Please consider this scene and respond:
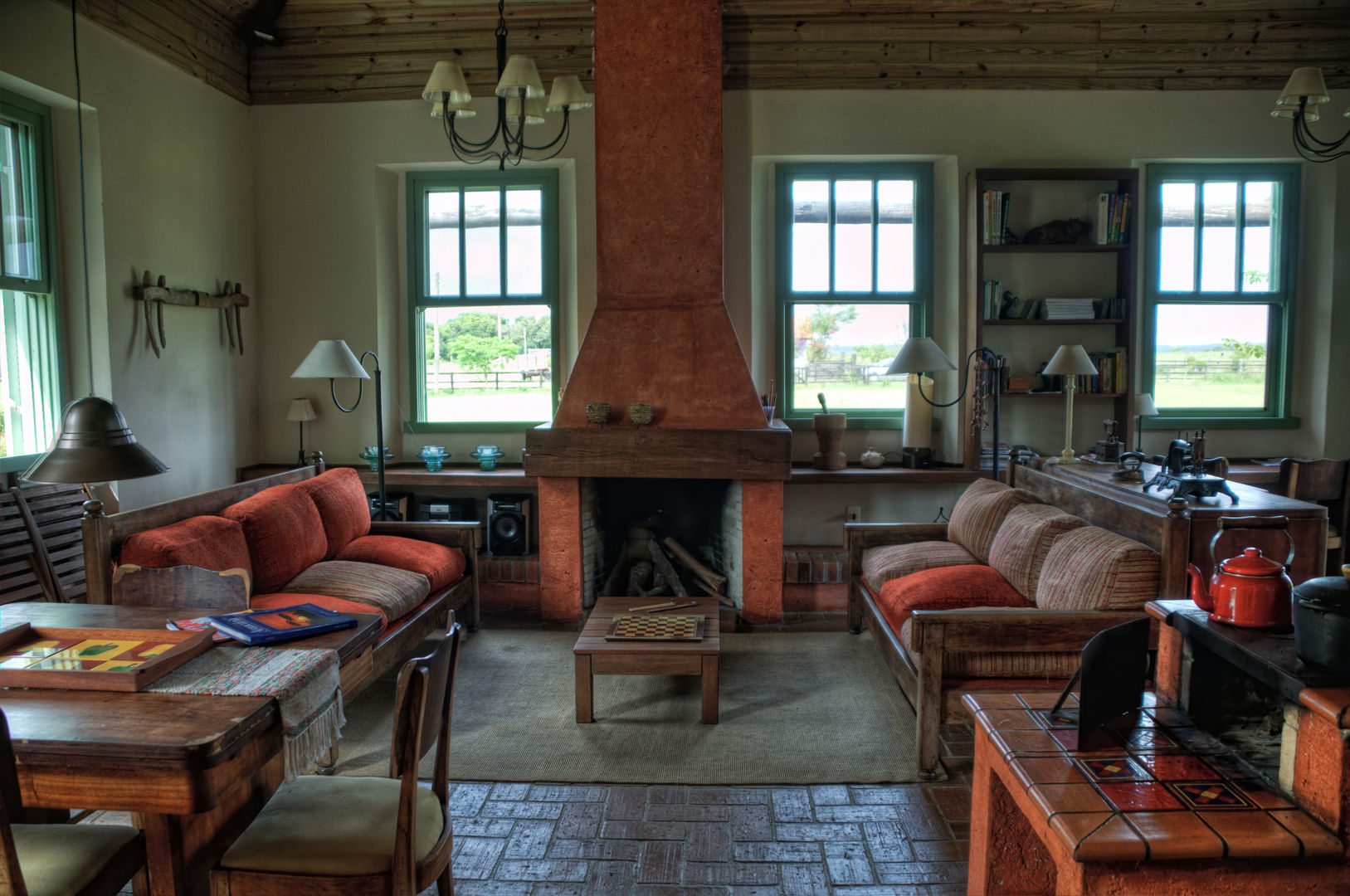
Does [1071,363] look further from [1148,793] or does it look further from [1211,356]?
Answer: [1148,793]

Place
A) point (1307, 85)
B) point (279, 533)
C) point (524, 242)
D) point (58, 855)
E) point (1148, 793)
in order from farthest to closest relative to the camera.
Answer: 1. point (524, 242)
2. point (1307, 85)
3. point (279, 533)
4. point (58, 855)
5. point (1148, 793)

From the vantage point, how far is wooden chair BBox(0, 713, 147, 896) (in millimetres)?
1488

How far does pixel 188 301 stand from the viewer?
5.23 meters

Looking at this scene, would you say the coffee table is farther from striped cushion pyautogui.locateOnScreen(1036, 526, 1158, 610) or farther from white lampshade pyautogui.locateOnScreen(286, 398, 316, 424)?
white lampshade pyautogui.locateOnScreen(286, 398, 316, 424)

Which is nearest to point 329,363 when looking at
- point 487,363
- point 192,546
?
point 487,363

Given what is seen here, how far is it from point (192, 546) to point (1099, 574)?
10.9ft

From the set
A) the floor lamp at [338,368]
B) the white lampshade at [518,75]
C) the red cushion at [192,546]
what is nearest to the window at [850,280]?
the white lampshade at [518,75]

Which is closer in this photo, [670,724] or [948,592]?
[670,724]

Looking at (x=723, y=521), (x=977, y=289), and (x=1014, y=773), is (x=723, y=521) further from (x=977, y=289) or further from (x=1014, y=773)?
(x=1014, y=773)

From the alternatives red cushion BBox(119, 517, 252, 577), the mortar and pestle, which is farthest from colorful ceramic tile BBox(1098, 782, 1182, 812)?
the mortar and pestle

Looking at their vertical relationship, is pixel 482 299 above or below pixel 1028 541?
above

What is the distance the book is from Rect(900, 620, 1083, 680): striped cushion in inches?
75.1

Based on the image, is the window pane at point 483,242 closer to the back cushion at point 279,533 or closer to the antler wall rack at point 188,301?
the antler wall rack at point 188,301

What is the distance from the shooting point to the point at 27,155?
4418 millimetres
